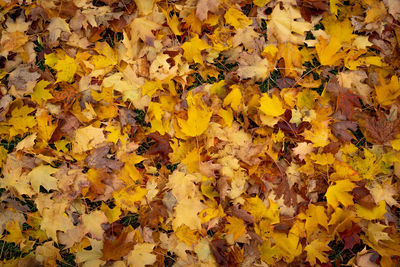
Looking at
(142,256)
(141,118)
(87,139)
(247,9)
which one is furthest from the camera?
(247,9)

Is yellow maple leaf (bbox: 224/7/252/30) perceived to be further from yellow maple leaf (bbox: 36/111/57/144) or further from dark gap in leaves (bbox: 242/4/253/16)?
yellow maple leaf (bbox: 36/111/57/144)

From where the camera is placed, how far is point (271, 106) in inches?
78.8

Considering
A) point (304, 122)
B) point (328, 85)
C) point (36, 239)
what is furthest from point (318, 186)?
point (36, 239)

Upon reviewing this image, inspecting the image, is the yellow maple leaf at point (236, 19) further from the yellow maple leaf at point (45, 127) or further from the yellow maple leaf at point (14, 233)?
the yellow maple leaf at point (14, 233)

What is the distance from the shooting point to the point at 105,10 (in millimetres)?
2080

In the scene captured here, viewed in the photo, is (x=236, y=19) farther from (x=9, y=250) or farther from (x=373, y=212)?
(x=9, y=250)

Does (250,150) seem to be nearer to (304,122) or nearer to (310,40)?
(304,122)

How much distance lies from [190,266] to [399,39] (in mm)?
1819

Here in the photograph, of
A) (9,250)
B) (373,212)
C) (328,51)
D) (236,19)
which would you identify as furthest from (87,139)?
(373,212)

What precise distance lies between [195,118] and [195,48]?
1.42 ft

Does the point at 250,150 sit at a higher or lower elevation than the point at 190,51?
lower

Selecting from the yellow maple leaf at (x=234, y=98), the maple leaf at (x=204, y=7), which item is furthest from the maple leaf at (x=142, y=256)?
the maple leaf at (x=204, y=7)

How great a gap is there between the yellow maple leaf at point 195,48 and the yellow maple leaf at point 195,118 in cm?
24

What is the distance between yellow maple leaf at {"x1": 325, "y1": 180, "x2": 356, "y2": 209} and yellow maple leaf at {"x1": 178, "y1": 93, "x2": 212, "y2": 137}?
780 millimetres
